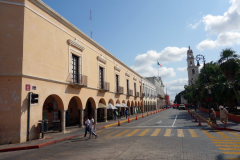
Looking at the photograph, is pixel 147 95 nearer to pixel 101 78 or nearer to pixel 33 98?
pixel 101 78

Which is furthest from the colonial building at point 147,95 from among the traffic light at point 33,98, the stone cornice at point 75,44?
the traffic light at point 33,98

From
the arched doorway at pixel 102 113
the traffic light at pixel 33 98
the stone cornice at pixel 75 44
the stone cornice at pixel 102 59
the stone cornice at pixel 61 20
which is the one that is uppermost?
the stone cornice at pixel 61 20

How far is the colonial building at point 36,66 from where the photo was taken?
37.1ft

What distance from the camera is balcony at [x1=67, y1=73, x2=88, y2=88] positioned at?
1647 cm

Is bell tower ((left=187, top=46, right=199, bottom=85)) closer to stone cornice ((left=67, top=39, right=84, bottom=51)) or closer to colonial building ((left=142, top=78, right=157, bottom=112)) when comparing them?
colonial building ((left=142, top=78, right=157, bottom=112))

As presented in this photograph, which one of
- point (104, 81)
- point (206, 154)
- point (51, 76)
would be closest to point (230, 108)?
point (104, 81)

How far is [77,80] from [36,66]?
5361mm

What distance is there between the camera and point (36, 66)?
1279 centimetres

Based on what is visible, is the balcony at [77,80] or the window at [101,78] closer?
the balcony at [77,80]

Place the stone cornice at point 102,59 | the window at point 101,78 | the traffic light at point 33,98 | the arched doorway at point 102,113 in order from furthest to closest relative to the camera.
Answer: the arched doorway at point 102,113 < the window at point 101,78 < the stone cornice at point 102,59 < the traffic light at point 33,98

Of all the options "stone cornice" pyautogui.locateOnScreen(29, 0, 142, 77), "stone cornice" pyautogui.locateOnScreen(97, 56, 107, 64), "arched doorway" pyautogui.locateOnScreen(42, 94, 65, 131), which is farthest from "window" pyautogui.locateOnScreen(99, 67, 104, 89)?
"arched doorway" pyautogui.locateOnScreen(42, 94, 65, 131)

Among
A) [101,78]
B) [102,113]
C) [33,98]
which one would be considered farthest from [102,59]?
[33,98]

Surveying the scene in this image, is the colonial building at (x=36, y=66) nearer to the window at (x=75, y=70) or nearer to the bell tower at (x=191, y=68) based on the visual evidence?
the window at (x=75, y=70)

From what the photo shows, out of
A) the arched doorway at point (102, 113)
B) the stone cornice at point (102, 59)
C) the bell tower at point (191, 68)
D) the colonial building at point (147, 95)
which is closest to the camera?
the stone cornice at point (102, 59)
